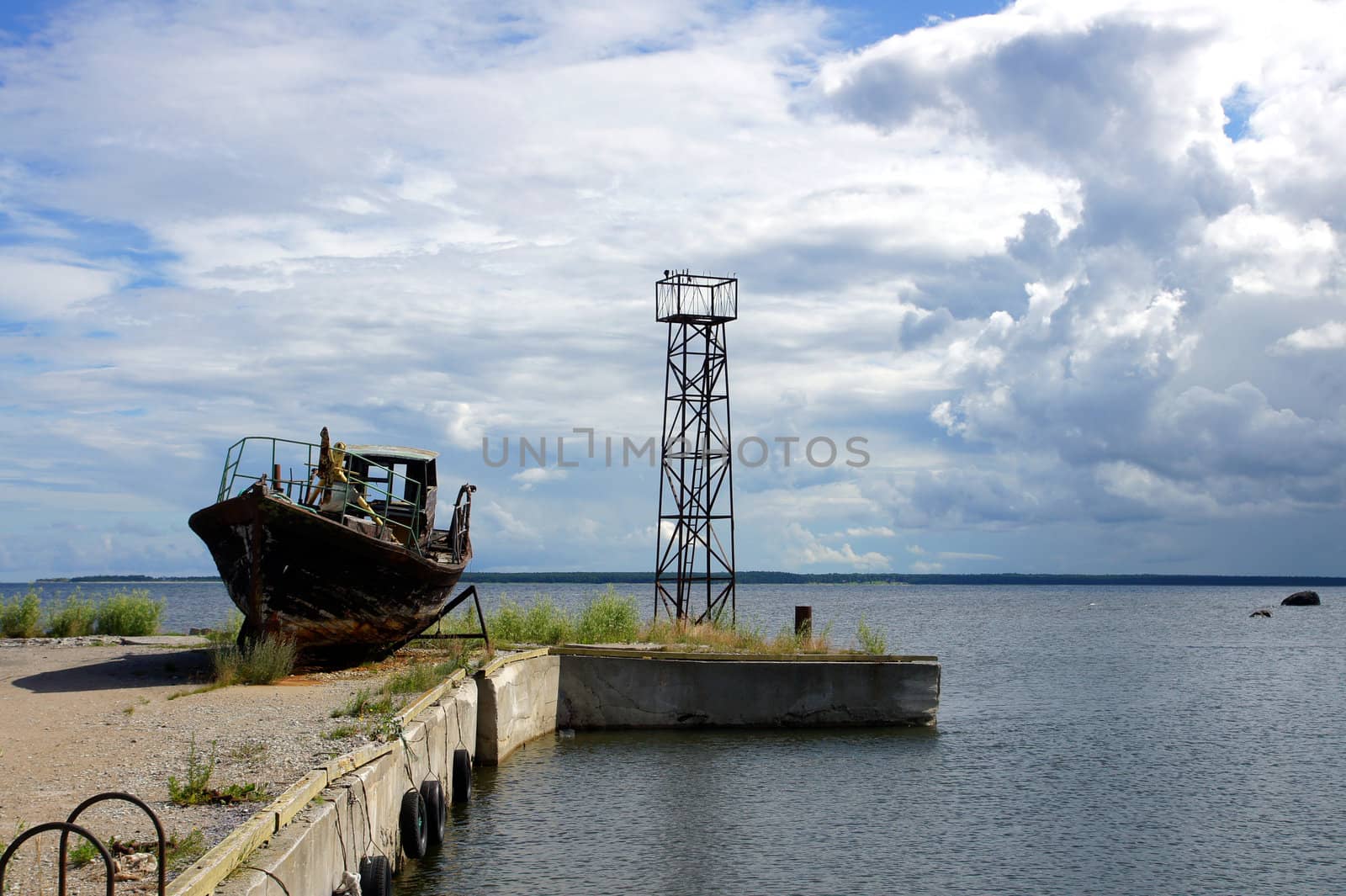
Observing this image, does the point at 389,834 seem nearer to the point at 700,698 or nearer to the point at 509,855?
the point at 509,855

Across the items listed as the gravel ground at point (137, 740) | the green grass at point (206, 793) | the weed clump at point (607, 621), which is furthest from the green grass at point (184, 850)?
the weed clump at point (607, 621)

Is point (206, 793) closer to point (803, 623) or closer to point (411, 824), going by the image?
point (411, 824)

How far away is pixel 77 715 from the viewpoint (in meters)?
13.5

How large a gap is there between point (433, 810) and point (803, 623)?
1439 centimetres

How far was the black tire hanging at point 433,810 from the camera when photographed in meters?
12.7

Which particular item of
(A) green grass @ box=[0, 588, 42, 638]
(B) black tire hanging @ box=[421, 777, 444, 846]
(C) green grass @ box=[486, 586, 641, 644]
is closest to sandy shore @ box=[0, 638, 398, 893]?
(B) black tire hanging @ box=[421, 777, 444, 846]

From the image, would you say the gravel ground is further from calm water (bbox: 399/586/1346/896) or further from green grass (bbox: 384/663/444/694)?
calm water (bbox: 399/586/1346/896)

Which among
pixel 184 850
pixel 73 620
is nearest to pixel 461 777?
pixel 184 850

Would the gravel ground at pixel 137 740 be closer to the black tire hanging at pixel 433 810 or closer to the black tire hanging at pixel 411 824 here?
the black tire hanging at pixel 411 824

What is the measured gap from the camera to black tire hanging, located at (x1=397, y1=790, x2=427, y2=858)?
39.7 ft

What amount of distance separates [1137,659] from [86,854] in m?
45.6

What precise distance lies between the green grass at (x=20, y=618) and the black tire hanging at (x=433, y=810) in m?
16.7

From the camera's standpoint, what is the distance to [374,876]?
9.55 metres

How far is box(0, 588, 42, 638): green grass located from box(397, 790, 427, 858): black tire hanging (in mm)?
17287
